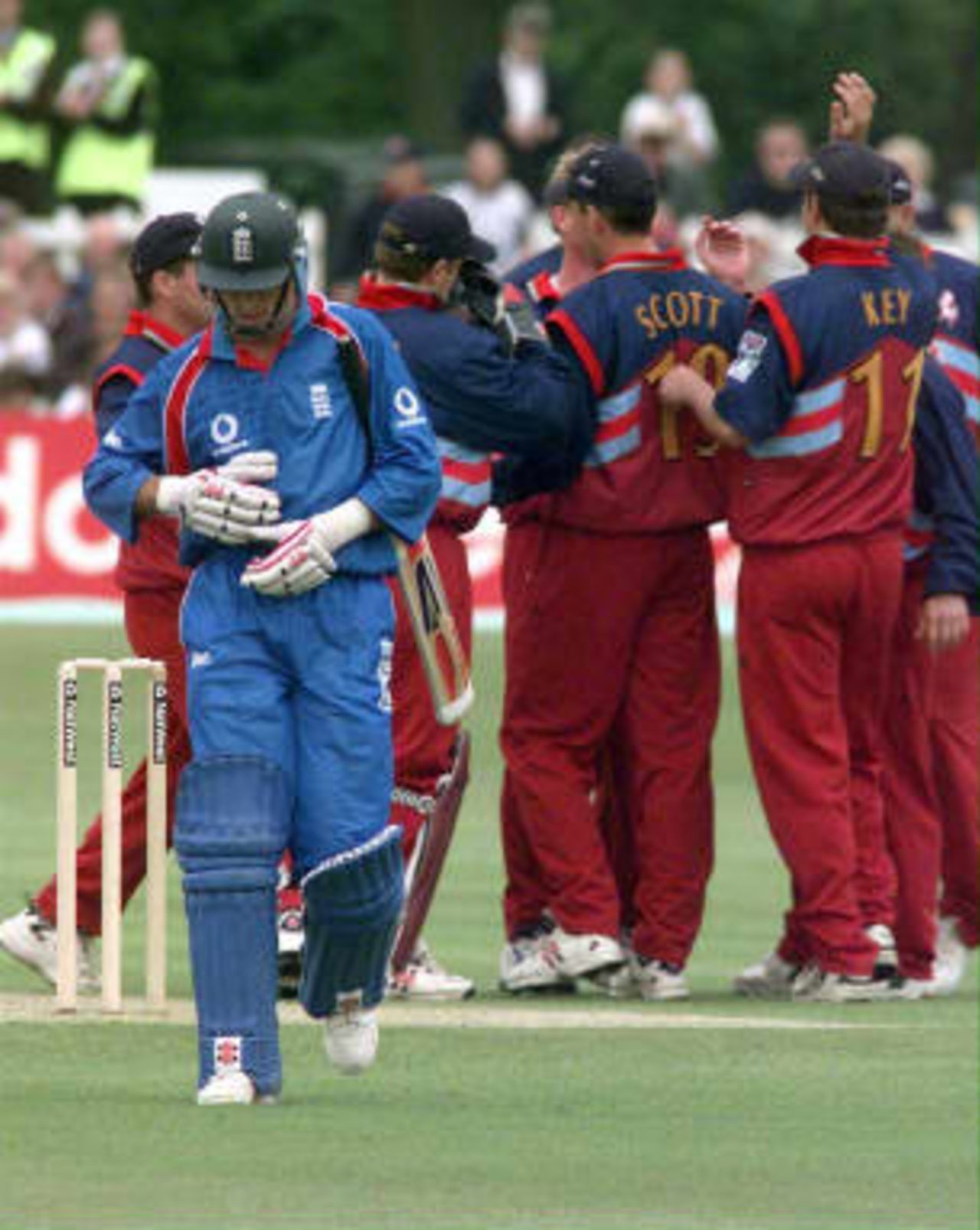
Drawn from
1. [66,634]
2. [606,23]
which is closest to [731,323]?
[66,634]

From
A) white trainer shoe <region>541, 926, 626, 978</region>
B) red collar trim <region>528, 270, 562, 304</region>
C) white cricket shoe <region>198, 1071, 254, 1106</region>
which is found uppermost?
red collar trim <region>528, 270, 562, 304</region>

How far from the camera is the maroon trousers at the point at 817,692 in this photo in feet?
45.5

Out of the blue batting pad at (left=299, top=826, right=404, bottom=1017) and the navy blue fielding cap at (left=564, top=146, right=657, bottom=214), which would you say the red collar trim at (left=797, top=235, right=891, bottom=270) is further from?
the blue batting pad at (left=299, top=826, right=404, bottom=1017)

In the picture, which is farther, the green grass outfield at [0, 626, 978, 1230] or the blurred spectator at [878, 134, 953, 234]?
the blurred spectator at [878, 134, 953, 234]

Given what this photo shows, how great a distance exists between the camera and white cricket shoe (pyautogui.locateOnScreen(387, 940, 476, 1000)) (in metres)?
13.9

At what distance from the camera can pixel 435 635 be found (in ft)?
40.0

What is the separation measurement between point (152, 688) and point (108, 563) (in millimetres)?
12989

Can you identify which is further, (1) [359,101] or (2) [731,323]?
(1) [359,101]

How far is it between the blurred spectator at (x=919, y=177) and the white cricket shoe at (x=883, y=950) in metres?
2.22

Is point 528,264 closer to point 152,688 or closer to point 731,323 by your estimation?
point 731,323

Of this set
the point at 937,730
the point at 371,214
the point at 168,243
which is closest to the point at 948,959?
the point at 937,730

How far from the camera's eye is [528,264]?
14.6m

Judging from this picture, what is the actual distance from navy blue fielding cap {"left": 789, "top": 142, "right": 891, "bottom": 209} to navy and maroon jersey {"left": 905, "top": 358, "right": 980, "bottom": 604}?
0.76 metres

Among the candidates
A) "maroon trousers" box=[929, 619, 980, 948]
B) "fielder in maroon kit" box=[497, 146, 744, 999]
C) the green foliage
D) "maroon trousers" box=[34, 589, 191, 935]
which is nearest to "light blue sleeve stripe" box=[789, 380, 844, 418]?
"fielder in maroon kit" box=[497, 146, 744, 999]
